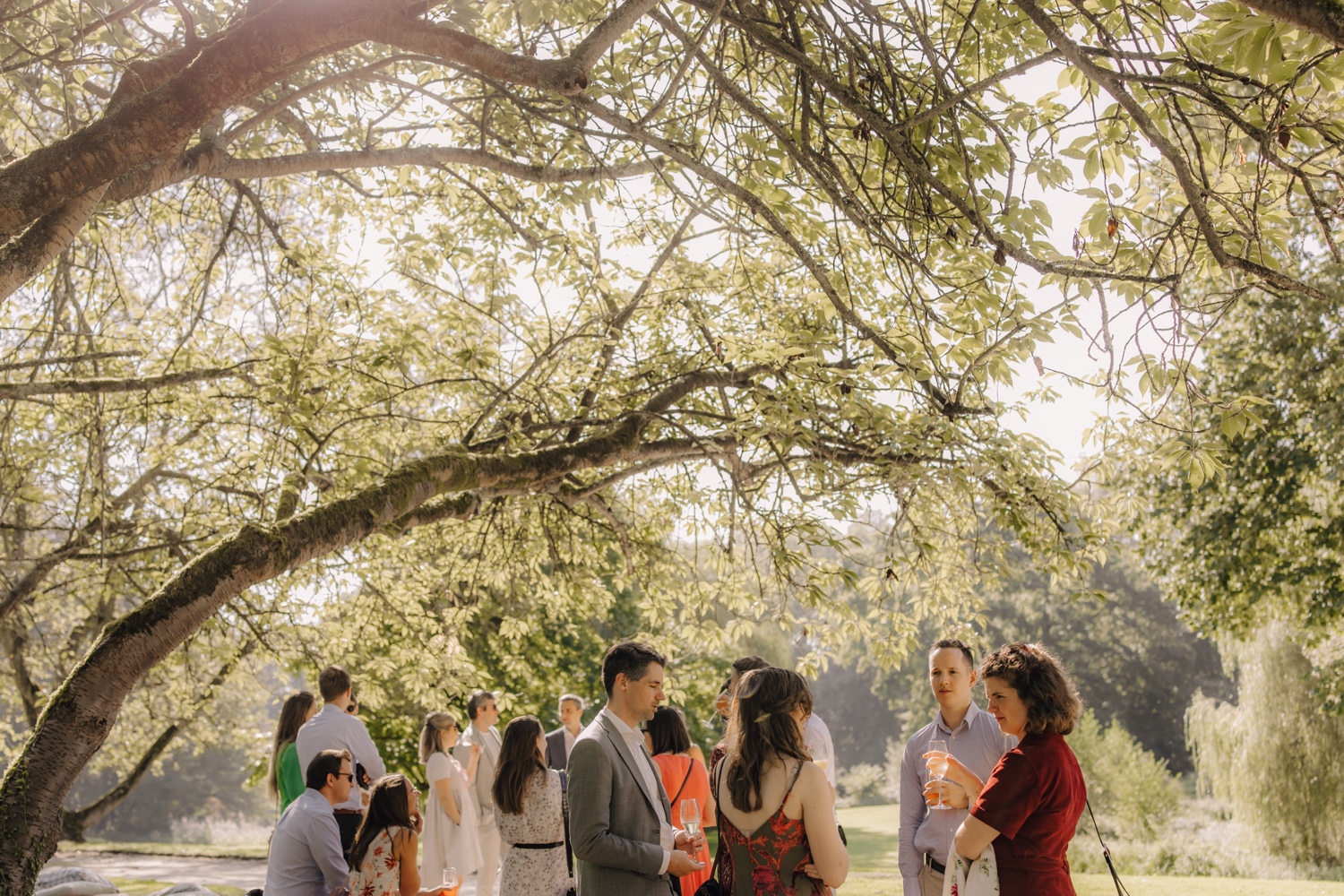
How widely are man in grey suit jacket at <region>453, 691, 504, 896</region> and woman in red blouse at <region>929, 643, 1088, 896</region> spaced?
5.22 m

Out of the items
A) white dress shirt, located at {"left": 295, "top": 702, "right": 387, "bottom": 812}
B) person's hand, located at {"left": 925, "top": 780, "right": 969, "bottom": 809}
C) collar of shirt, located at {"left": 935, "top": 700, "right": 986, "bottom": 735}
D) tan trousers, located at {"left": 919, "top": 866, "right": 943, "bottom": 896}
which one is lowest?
tan trousers, located at {"left": 919, "top": 866, "right": 943, "bottom": 896}

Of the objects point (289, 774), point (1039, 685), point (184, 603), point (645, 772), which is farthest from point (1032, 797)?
point (289, 774)

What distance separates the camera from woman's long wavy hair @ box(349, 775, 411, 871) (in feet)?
16.3

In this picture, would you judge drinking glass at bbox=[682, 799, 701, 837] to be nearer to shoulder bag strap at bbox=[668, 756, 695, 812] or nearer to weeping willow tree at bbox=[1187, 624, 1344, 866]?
shoulder bag strap at bbox=[668, 756, 695, 812]

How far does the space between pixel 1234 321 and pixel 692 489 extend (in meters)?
9.73

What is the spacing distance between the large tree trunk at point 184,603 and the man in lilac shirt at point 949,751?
2874mm

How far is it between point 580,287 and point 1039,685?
18.3ft

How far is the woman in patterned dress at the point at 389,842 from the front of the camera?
16.2 ft

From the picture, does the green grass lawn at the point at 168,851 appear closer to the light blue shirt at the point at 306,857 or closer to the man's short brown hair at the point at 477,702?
the man's short brown hair at the point at 477,702

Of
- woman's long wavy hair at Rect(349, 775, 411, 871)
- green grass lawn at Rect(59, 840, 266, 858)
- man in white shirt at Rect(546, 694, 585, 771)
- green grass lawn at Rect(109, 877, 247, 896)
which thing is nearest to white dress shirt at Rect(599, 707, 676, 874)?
woman's long wavy hair at Rect(349, 775, 411, 871)

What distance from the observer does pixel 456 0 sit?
5.25m

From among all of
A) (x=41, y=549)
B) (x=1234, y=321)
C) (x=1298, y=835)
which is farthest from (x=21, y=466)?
(x=1298, y=835)

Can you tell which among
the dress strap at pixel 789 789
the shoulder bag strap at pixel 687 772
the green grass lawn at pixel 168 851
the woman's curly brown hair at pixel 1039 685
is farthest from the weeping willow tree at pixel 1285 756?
the green grass lawn at pixel 168 851

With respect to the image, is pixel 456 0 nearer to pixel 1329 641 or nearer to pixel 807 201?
pixel 807 201
